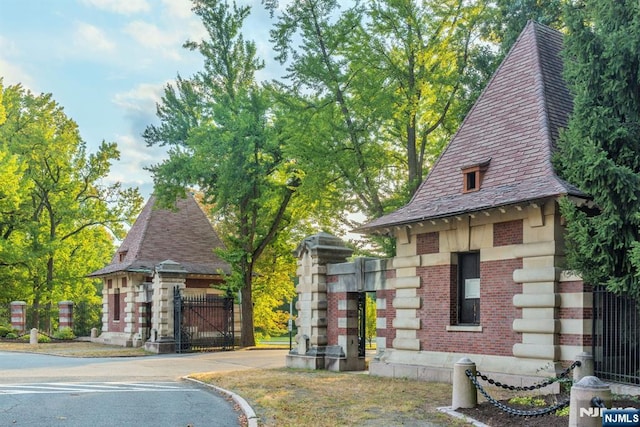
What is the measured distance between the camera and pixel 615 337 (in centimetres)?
1312

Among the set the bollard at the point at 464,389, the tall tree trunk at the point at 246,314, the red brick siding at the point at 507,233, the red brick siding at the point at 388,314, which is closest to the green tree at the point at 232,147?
the tall tree trunk at the point at 246,314

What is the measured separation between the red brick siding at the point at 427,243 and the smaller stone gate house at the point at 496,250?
37 mm

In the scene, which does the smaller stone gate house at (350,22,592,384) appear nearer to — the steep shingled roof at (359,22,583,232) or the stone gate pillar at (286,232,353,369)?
the steep shingled roof at (359,22,583,232)

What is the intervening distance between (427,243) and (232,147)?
15161mm

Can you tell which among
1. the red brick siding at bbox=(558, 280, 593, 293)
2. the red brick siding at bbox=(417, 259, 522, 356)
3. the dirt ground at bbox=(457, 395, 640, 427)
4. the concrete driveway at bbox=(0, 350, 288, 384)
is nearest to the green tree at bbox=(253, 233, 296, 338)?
the concrete driveway at bbox=(0, 350, 288, 384)

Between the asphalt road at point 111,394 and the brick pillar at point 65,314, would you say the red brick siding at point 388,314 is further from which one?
the brick pillar at point 65,314

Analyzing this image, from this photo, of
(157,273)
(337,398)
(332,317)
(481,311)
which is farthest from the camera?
(157,273)

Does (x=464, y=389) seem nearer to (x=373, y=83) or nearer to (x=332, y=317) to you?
(x=332, y=317)

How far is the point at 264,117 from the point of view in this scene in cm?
3125

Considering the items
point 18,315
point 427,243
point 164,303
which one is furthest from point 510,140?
point 18,315

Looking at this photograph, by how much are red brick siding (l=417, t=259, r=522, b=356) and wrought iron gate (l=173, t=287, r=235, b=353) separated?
14.7 meters

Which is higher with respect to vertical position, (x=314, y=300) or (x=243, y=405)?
(x=314, y=300)

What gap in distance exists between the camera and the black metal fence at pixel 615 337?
1277 centimetres

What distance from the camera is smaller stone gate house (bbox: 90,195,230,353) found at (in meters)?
29.2
